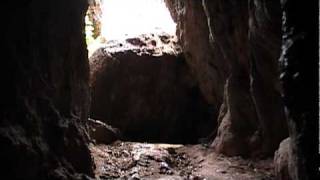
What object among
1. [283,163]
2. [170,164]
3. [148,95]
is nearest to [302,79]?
[283,163]

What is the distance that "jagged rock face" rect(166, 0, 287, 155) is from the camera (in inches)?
331

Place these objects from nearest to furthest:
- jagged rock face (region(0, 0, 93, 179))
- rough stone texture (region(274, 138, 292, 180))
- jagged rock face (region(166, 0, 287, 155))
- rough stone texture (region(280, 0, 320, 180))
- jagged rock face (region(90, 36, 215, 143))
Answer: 1. rough stone texture (region(280, 0, 320, 180))
2. jagged rock face (region(0, 0, 93, 179))
3. rough stone texture (region(274, 138, 292, 180))
4. jagged rock face (region(166, 0, 287, 155))
5. jagged rock face (region(90, 36, 215, 143))

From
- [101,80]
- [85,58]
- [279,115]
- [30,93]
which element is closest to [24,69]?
[30,93]

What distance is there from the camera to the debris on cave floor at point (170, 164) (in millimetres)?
9133

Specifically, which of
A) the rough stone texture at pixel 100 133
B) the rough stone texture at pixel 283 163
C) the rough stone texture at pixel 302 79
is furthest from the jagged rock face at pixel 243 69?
the rough stone texture at pixel 100 133

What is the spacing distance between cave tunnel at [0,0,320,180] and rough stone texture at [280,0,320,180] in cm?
1

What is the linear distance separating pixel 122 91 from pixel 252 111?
5047 millimetres

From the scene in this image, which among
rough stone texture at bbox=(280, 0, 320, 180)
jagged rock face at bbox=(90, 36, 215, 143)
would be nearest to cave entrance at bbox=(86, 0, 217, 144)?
jagged rock face at bbox=(90, 36, 215, 143)

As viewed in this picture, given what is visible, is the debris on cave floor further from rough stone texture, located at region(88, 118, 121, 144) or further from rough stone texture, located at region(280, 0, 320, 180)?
rough stone texture, located at region(280, 0, 320, 180)

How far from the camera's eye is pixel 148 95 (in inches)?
567

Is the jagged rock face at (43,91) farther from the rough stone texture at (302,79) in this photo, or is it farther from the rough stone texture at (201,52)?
the rough stone texture at (201,52)

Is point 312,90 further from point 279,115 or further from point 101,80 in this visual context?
point 101,80

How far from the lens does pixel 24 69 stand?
659 cm

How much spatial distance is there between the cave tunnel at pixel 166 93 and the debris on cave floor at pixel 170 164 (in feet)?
0.08
